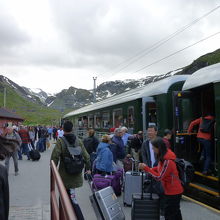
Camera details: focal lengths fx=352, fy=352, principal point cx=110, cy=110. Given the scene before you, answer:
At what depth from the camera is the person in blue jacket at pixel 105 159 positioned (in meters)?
8.11

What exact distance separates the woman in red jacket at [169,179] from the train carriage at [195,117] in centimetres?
338

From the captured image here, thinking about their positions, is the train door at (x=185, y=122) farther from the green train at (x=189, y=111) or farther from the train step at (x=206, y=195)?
the train step at (x=206, y=195)

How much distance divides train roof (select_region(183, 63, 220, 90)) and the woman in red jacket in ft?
10.8

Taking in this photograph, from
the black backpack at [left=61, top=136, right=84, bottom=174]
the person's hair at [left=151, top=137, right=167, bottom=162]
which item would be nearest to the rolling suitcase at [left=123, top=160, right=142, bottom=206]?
the black backpack at [left=61, top=136, right=84, bottom=174]

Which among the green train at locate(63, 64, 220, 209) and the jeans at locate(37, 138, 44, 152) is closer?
the green train at locate(63, 64, 220, 209)

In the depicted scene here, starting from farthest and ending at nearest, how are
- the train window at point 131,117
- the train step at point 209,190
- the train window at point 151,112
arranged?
the train window at point 131,117 → the train window at point 151,112 → the train step at point 209,190

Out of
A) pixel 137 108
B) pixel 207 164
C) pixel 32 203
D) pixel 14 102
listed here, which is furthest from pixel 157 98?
pixel 14 102

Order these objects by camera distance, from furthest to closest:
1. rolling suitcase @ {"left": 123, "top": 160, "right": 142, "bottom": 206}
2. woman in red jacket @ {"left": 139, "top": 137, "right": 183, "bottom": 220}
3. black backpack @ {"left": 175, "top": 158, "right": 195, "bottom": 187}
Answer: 1. rolling suitcase @ {"left": 123, "top": 160, "right": 142, "bottom": 206}
2. black backpack @ {"left": 175, "top": 158, "right": 195, "bottom": 187}
3. woman in red jacket @ {"left": 139, "top": 137, "right": 183, "bottom": 220}

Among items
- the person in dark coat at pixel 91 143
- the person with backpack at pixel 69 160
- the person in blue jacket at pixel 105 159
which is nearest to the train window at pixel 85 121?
the person in dark coat at pixel 91 143

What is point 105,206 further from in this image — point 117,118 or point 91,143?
point 117,118

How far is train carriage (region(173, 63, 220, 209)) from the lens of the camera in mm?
8547

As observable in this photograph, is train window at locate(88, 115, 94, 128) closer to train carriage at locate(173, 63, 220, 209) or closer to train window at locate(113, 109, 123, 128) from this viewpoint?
train window at locate(113, 109, 123, 128)

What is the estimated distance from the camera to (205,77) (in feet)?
27.9

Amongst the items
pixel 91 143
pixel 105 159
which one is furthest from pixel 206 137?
pixel 91 143
